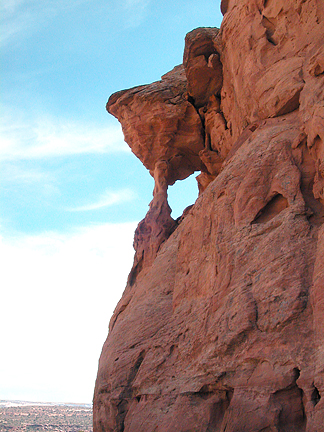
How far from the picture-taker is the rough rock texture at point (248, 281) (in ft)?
30.6

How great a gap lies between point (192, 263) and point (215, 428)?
5.13 m

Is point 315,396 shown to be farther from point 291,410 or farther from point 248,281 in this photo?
point 248,281

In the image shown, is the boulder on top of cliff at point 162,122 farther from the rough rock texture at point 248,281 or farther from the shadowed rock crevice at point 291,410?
the shadowed rock crevice at point 291,410

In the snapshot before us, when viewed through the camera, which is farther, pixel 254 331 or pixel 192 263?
pixel 192 263

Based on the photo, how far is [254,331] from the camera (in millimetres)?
10062

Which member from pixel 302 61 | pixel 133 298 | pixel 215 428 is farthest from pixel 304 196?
pixel 133 298

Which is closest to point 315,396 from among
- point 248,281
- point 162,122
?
point 248,281

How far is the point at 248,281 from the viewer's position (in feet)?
35.6

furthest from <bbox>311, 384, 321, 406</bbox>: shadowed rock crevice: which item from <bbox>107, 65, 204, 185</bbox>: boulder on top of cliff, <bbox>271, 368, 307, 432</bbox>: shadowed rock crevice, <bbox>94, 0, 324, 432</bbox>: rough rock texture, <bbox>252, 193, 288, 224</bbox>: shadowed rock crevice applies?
<bbox>107, 65, 204, 185</bbox>: boulder on top of cliff

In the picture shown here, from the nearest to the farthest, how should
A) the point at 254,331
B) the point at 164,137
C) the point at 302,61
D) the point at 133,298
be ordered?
1. the point at 254,331
2. the point at 302,61
3. the point at 133,298
4. the point at 164,137

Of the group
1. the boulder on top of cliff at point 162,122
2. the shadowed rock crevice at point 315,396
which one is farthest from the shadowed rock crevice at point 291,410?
the boulder on top of cliff at point 162,122

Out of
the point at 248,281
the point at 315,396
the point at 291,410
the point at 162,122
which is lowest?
the point at 291,410

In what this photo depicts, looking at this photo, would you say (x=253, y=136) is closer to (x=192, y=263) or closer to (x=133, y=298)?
(x=192, y=263)

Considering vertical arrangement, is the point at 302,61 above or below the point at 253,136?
above
